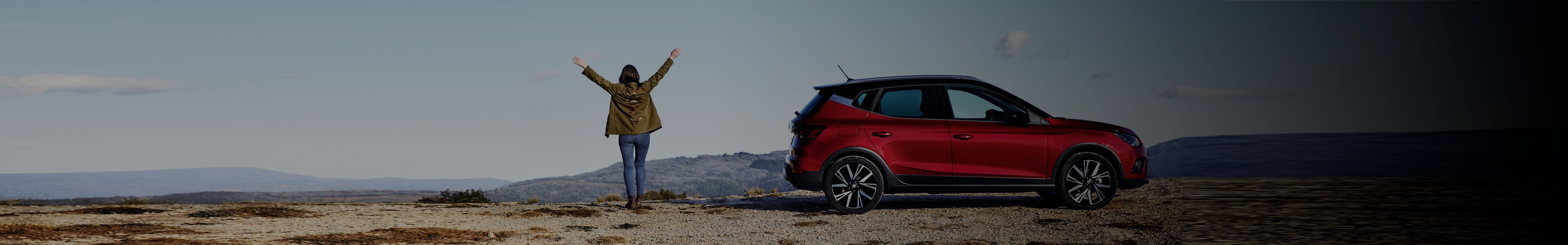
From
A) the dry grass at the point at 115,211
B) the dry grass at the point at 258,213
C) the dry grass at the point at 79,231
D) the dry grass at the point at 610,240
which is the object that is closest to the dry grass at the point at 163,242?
the dry grass at the point at 79,231

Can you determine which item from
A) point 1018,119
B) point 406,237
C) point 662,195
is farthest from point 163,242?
point 1018,119

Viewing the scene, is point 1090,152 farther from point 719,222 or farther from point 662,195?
→ point 662,195

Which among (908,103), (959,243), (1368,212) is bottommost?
(959,243)

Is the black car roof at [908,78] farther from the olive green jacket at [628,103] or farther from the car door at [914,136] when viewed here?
the olive green jacket at [628,103]

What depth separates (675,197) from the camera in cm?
1341

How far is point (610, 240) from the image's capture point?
732 centimetres

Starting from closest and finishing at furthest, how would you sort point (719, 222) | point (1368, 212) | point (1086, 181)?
point (1368, 212) < point (719, 222) < point (1086, 181)

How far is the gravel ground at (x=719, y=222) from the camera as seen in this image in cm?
717

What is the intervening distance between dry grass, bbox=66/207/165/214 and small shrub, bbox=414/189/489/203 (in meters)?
2.83

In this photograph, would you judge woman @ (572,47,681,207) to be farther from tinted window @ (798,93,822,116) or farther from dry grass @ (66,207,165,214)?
dry grass @ (66,207,165,214)

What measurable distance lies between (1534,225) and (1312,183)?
1.65 m

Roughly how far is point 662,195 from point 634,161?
9.68ft

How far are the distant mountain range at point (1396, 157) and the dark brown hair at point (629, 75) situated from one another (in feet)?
18.4

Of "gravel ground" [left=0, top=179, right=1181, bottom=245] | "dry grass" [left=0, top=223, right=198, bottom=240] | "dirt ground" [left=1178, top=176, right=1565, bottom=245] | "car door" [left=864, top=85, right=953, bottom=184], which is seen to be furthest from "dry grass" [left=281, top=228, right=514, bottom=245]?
"dirt ground" [left=1178, top=176, right=1565, bottom=245]
